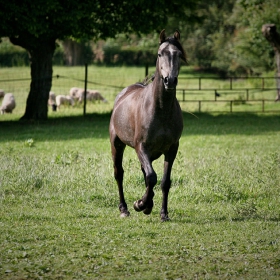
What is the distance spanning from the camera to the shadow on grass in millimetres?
20303

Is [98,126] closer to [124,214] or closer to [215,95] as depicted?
[215,95]

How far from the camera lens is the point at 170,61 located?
8031 mm

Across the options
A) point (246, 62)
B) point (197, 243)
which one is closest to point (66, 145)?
point (197, 243)

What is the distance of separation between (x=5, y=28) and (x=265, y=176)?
40.9ft

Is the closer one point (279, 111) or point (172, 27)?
point (279, 111)

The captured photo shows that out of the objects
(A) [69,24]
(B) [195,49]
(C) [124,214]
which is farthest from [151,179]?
(B) [195,49]

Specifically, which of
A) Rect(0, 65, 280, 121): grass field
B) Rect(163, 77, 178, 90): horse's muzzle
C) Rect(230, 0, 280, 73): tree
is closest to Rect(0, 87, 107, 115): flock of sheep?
Rect(0, 65, 280, 121): grass field

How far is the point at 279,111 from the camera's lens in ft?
91.5

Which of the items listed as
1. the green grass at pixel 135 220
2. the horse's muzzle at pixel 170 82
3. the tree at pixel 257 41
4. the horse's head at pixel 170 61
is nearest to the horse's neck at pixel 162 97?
the horse's head at pixel 170 61

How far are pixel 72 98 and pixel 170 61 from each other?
77.1ft

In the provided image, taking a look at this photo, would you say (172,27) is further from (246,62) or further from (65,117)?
(65,117)

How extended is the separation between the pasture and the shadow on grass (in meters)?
2.33

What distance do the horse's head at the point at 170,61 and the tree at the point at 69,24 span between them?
14.2 metres

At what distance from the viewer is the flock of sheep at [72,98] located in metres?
30.4
